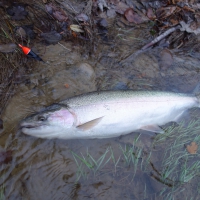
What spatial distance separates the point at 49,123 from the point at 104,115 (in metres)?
0.81

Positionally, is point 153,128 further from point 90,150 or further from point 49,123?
point 49,123

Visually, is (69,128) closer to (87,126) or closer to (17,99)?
(87,126)

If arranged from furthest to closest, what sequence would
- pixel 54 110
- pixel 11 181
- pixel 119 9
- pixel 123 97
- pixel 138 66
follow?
pixel 119 9 → pixel 138 66 → pixel 123 97 → pixel 54 110 → pixel 11 181

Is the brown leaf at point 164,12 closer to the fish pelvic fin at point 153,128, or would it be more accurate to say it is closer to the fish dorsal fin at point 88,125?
the fish pelvic fin at point 153,128

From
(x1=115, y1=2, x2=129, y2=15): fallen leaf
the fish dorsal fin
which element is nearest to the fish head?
the fish dorsal fin

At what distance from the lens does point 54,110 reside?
116 inches

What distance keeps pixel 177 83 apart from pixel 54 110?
8.56 feet

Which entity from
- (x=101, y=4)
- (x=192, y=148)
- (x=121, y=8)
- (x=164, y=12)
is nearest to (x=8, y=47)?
(x=101, y=4)

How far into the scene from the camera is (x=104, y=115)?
3012 millimetres

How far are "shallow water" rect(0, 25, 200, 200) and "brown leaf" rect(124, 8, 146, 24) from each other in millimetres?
971

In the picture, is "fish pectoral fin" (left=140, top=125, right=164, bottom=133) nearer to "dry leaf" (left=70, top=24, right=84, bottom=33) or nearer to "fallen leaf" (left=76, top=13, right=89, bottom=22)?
"dry leaf" (left=70, top=24, right=84, bottom=33)

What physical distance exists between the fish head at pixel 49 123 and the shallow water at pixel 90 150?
0.81 feet

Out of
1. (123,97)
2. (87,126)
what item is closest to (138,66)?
(123,97)

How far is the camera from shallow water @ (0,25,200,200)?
9.40 feet
